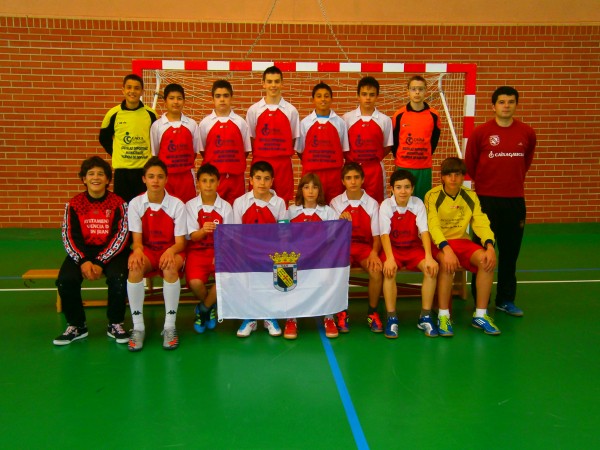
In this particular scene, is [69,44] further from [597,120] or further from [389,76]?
[597,120]

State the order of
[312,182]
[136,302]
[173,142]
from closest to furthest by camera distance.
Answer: [136,302]
[312,182]
[173,142]

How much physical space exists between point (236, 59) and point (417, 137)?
14.0 feet

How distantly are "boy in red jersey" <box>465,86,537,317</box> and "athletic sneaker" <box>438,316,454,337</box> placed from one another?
3.05 ft

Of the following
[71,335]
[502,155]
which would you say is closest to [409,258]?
[502,155]

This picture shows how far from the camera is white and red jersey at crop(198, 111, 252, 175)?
5121mm

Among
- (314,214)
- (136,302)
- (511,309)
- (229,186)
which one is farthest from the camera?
(229,186)

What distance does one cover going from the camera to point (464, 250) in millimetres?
4641

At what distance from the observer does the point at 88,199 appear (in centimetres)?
438

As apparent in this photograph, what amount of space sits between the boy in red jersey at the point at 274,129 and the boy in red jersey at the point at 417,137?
1.07 metres

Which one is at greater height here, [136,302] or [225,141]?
[225,141]

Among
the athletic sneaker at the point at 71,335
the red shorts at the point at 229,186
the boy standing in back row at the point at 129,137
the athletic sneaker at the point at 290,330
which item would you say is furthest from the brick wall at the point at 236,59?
the athletic sneaker at the point at 290,330

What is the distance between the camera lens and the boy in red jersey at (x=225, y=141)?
5104 mm

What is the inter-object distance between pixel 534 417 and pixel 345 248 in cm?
198

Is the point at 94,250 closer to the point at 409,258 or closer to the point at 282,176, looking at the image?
the point at 282,176
